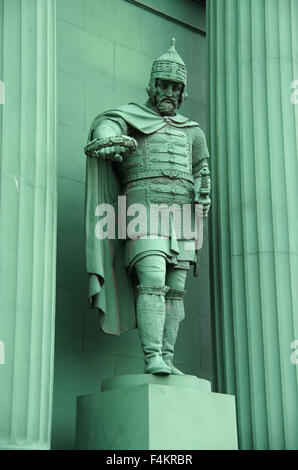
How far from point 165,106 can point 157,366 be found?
2451 mm

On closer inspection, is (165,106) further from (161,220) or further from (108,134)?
(161,220)

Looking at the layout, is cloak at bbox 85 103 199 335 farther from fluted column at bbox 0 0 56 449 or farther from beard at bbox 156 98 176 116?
fluted column at bbox 0 0 56 449

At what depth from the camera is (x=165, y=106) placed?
28.8ft

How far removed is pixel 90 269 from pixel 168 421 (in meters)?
1.51

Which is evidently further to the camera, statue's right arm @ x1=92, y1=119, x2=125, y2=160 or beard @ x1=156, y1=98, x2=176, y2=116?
beard @ x1=156, y1=98, x2=176, y2=116

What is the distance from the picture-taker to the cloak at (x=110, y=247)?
8.27 meters

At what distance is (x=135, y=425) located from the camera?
7355 millimetres

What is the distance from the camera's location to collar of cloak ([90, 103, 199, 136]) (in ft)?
27.9

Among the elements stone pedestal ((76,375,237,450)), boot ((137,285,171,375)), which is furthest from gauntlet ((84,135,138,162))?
stone pedestal ((76,375,237,450))

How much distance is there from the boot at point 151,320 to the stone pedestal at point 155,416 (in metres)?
0.27

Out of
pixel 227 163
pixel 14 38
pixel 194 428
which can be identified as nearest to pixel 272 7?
pixel 227 163

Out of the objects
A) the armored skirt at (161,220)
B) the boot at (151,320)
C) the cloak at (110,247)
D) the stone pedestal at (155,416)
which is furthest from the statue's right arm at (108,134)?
the stone pedestal at (155,416)
